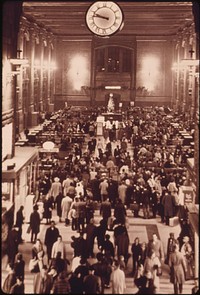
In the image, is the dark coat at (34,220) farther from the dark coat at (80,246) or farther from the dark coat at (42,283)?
the dark coat at (42,283)

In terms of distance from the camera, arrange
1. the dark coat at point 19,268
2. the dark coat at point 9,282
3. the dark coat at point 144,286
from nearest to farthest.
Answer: the dark coat at point 9,282, the dark coat at point 144,286, the dark coat at point 19,268

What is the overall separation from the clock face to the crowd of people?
498 centimetres

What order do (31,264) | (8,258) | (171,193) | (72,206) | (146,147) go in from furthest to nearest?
(146,147) → (171,193) → (72,206) → (8,258) → (31,264)

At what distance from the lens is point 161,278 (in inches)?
555

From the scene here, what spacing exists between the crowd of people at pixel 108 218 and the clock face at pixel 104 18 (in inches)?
196

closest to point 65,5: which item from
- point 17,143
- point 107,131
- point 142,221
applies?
A: point 107,131

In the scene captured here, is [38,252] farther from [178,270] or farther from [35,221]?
[178,270]

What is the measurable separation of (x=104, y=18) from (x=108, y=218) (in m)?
5.87

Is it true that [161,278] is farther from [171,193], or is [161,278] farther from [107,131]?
[107,131]

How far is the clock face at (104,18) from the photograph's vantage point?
1420 centimetres

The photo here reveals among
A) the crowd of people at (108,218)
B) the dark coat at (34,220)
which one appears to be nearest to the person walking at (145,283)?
the crowd of people at (108,218)

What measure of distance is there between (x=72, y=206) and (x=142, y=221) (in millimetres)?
3257

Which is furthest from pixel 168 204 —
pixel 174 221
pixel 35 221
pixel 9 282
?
pixel 9 282

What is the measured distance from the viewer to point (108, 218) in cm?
1644
